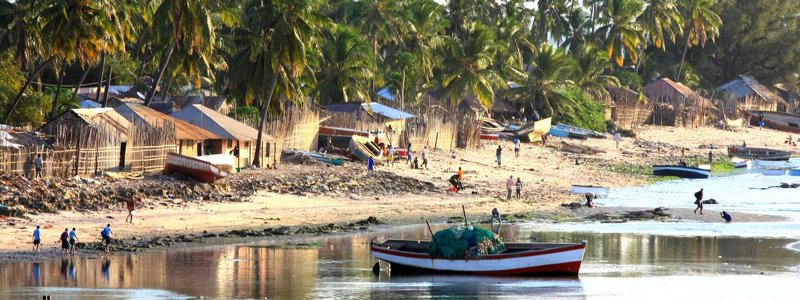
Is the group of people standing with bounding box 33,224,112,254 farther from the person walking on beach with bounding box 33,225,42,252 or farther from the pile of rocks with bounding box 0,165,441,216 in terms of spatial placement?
the pile of rocks with bounding box 0,165,441,216

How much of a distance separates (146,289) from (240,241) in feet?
25.8

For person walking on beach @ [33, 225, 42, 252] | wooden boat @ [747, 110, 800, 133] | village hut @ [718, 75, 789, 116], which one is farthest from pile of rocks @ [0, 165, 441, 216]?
wooden boat @ [747, 110, 800, 133]

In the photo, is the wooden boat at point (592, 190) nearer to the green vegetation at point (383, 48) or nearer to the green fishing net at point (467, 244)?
the green vegetation at point (383, 48)

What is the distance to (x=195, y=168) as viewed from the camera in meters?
43.1

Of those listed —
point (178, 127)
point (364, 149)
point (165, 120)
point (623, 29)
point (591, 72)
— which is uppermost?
point (623, 29)

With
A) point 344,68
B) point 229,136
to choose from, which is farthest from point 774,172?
point 229,136

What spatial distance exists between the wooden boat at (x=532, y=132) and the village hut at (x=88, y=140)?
31124 mm

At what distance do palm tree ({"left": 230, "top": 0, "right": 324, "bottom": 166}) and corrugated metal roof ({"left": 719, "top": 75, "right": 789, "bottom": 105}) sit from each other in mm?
59347

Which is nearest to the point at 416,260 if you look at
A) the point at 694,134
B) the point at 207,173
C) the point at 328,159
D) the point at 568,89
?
the point at 207,173

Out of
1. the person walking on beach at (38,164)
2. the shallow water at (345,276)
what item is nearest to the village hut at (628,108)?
the shallow water at (345,276)

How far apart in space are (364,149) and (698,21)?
53.2 meters

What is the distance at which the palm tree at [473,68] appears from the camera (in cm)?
7081

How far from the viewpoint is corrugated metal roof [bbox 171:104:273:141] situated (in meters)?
49.1

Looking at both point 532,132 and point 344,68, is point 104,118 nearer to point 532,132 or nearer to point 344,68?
point 344,68
